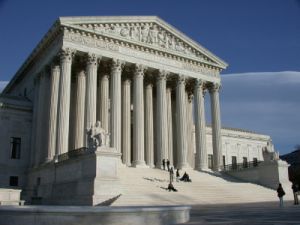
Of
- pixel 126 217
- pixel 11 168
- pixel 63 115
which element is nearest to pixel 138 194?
pixel 63 115

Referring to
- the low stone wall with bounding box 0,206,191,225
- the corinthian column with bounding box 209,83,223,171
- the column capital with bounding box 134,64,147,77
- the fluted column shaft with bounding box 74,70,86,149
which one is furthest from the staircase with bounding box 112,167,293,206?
the low stone wall with bounding box 0,206,191,225

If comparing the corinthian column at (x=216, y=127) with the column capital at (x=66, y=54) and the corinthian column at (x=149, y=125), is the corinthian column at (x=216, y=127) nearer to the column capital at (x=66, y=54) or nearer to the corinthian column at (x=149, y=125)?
the corinthian column at (x=149, y=125)

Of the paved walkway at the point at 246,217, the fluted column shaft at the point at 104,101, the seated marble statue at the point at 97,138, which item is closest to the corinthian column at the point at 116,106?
the fluted column shaft at the point at 104,101

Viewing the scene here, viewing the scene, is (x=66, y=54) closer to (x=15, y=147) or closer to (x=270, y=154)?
(x=15, y=147)

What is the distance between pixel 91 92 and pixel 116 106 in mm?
3174

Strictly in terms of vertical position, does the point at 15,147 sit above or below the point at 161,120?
below

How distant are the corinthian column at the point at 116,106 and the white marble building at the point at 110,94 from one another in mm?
106

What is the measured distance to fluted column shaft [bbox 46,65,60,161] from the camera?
3666 centimetres

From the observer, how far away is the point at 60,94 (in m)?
37.4

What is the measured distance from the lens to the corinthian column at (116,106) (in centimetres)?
3872

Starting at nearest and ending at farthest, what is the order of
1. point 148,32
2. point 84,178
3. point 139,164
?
point 84,178 < point 139,164 < point 148,32

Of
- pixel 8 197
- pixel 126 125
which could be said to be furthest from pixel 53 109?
pixel 8 197

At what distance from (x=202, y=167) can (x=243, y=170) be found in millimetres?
4913

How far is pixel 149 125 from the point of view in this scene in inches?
1788
